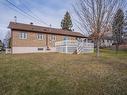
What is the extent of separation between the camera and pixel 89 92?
16.7 feet

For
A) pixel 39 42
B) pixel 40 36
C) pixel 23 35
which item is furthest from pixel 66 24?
pixel 23 35

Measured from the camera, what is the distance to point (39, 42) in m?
27.8

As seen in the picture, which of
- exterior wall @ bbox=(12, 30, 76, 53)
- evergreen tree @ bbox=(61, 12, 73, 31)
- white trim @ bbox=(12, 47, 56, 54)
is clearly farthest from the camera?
evergreen tree @ bbox=(61, 12, 73, 31)

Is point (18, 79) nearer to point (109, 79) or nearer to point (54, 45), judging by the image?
point (109, 79)

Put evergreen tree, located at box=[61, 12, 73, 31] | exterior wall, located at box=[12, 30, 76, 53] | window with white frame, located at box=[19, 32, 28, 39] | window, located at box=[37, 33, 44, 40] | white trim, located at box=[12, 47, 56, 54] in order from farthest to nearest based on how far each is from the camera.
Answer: evergreen tree, located at box=[61, 12, 73, 31]
window, located at box=[37, 33, 44, 40]
window with white frame, located at box=[19, 32, 28, 39]
exterior wall, located at box=[12, 30, 76, 53]
white trim, located at box=[12, 47, 56, 54]

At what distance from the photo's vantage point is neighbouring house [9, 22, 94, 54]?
2330cm

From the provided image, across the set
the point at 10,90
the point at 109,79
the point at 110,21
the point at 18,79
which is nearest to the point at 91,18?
the point at 110,21

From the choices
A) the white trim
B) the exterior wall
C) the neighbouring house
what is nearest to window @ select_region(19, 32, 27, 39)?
the neighbouring house

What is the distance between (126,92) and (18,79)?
4.06 metres

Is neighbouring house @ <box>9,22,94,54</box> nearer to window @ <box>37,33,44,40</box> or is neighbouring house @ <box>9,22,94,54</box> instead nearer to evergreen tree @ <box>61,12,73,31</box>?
window @ <box>37,33,44,40</box>

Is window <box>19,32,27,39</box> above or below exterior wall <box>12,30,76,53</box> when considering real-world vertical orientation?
above

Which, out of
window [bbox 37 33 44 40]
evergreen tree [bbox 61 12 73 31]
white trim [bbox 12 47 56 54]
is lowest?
white trim [bbox 12 47 56 54]

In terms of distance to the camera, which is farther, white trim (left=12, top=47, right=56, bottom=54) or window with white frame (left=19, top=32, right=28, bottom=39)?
window with white frame (left=19, top=32, right=28, bottom=39)

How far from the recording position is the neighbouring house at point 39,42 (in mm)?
23297
